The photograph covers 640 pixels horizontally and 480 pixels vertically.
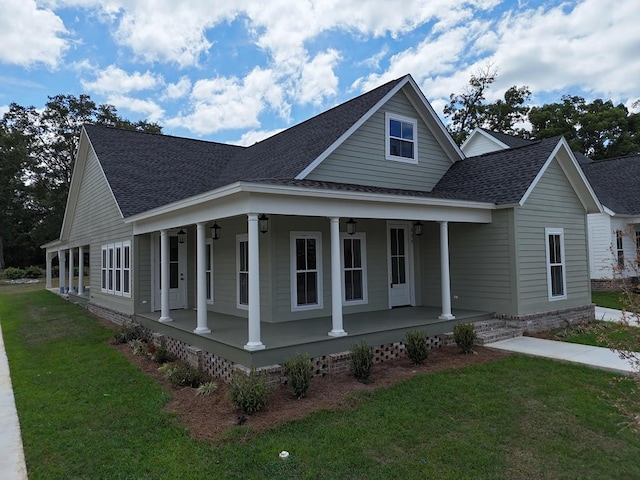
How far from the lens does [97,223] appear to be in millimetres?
14648

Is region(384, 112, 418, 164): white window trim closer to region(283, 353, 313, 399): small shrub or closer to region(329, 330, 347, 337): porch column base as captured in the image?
region(329, 330, 347, 337): porch column base

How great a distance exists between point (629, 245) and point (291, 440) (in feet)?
69.0

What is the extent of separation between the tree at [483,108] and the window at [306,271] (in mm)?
27847

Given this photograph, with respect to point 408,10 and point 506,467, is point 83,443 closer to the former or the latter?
point 506,467

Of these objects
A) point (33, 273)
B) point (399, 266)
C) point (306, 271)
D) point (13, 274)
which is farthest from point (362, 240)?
point (33, 273)

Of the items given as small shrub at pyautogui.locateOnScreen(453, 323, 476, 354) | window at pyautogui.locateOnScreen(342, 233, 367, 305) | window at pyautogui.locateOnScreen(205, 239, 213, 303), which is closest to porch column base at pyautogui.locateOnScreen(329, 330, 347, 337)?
small shrub at pyautogui.locateOnScreen(453, 323, 476, 354)

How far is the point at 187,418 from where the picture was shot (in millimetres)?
5375

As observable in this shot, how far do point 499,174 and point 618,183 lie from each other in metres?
14.7

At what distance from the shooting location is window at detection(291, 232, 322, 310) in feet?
29.9

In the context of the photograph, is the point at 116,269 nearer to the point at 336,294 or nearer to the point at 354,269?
the point at 354,269

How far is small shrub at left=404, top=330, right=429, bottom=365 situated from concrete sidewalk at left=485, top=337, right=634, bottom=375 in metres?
1.96

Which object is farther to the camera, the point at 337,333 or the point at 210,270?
the point at 210,270

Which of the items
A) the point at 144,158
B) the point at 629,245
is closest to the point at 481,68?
the point at 629,245

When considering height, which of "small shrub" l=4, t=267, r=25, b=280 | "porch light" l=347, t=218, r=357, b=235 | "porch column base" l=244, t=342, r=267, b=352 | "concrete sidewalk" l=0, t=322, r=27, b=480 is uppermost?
"porch light" l=347, t=218, r=357, b=235
